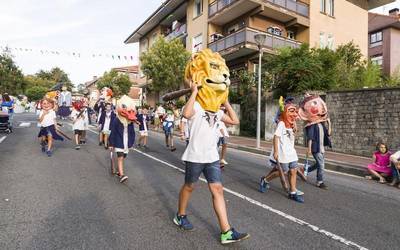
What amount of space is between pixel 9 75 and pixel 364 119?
155 ft

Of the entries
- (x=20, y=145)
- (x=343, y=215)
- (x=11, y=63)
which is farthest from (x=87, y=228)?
(x=11, y=63)

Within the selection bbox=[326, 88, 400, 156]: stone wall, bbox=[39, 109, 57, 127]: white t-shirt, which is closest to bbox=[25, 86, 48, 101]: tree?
bbox=[39, 109, 57, 127]: white t-shirt

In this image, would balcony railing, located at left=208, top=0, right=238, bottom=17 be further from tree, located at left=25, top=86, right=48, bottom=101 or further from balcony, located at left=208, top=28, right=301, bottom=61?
tree, located at left=25, top=86, right=48, bottom=101

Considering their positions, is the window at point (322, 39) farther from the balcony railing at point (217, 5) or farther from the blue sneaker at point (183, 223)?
the blue sneaker at point (183, 223)

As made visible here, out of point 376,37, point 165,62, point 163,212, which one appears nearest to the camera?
point 163,212

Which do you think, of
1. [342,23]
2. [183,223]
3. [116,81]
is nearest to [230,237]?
[183,223]

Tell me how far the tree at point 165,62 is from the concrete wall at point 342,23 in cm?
965

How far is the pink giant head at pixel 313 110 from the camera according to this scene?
22.5 feet

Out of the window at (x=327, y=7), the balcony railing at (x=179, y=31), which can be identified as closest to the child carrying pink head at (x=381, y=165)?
the window at (x=327, y=7)

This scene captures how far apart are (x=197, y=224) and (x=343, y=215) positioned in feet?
7.35

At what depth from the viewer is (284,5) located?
22.4 meters

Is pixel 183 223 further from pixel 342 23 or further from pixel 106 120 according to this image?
pixel 342 23

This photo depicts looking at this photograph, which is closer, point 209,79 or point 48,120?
point 209,79

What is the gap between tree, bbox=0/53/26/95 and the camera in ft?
149
